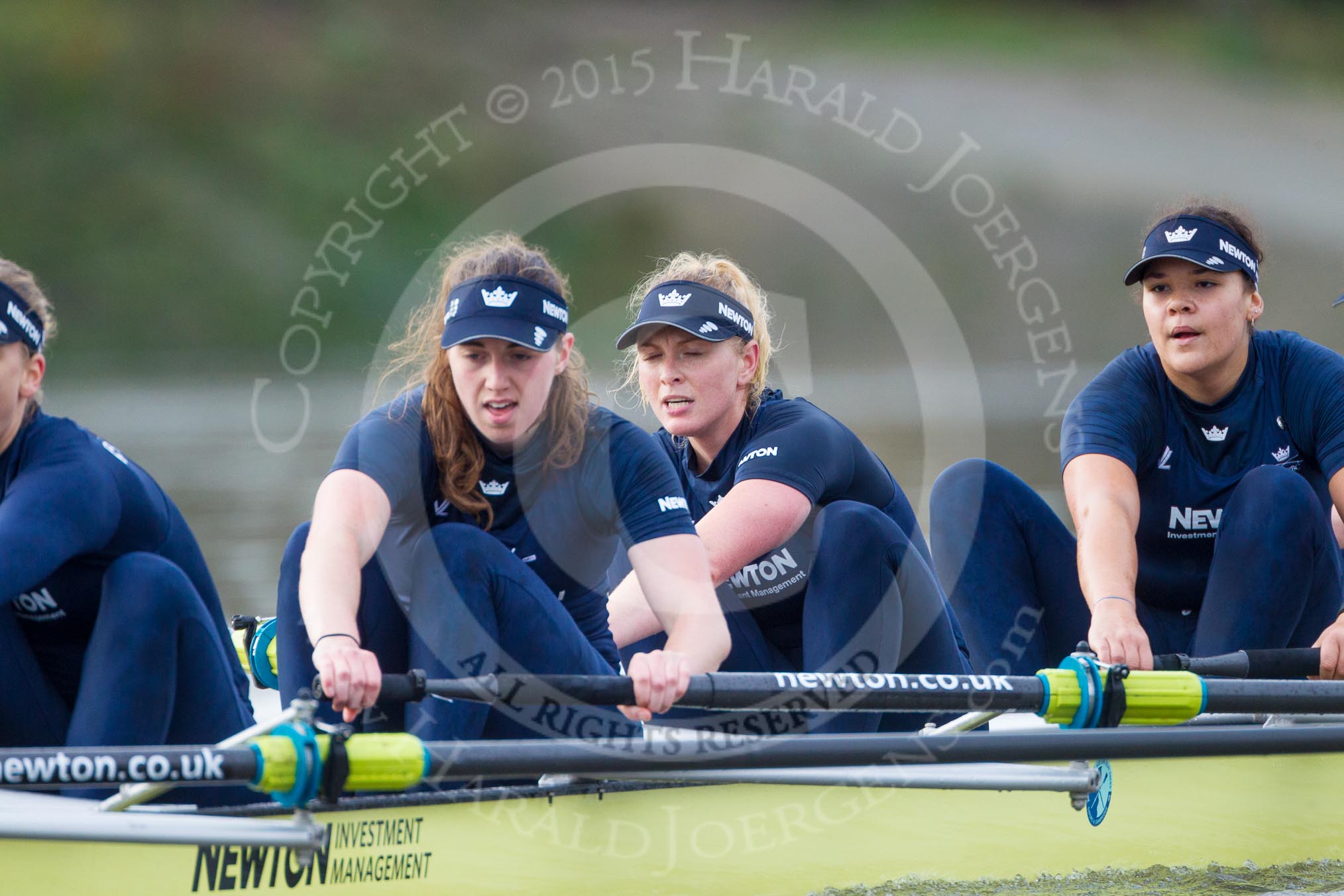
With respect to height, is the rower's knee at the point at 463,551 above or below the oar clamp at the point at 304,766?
above

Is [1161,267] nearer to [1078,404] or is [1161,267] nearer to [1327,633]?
[1078,404]

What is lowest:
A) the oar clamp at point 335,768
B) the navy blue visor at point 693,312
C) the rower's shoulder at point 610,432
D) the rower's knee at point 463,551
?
the oar clamp at point 335,768

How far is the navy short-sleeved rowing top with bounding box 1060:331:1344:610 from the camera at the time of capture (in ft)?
9.40

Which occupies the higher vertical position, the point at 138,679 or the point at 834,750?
the point at 138,679

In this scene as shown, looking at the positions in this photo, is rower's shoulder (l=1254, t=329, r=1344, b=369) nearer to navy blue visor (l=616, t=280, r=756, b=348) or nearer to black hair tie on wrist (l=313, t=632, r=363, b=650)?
navy blue visor (l=616, t=280, r=756, b=348)

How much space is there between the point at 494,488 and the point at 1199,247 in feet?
4.89

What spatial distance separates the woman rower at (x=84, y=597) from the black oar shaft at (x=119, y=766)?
198 millimetres

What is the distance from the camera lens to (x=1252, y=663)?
2643 millimetres

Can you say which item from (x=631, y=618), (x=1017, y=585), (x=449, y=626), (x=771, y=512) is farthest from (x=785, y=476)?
(x=449, y=626)

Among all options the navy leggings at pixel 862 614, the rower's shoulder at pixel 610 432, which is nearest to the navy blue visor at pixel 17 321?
the rower's shoulder at pixel 610 432

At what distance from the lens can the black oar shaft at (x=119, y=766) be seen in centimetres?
188

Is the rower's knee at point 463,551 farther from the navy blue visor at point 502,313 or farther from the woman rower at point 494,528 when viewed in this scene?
the navy blue visor at point 502,313

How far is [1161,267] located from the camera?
2916 mm

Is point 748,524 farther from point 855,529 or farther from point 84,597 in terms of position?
point 84,597
